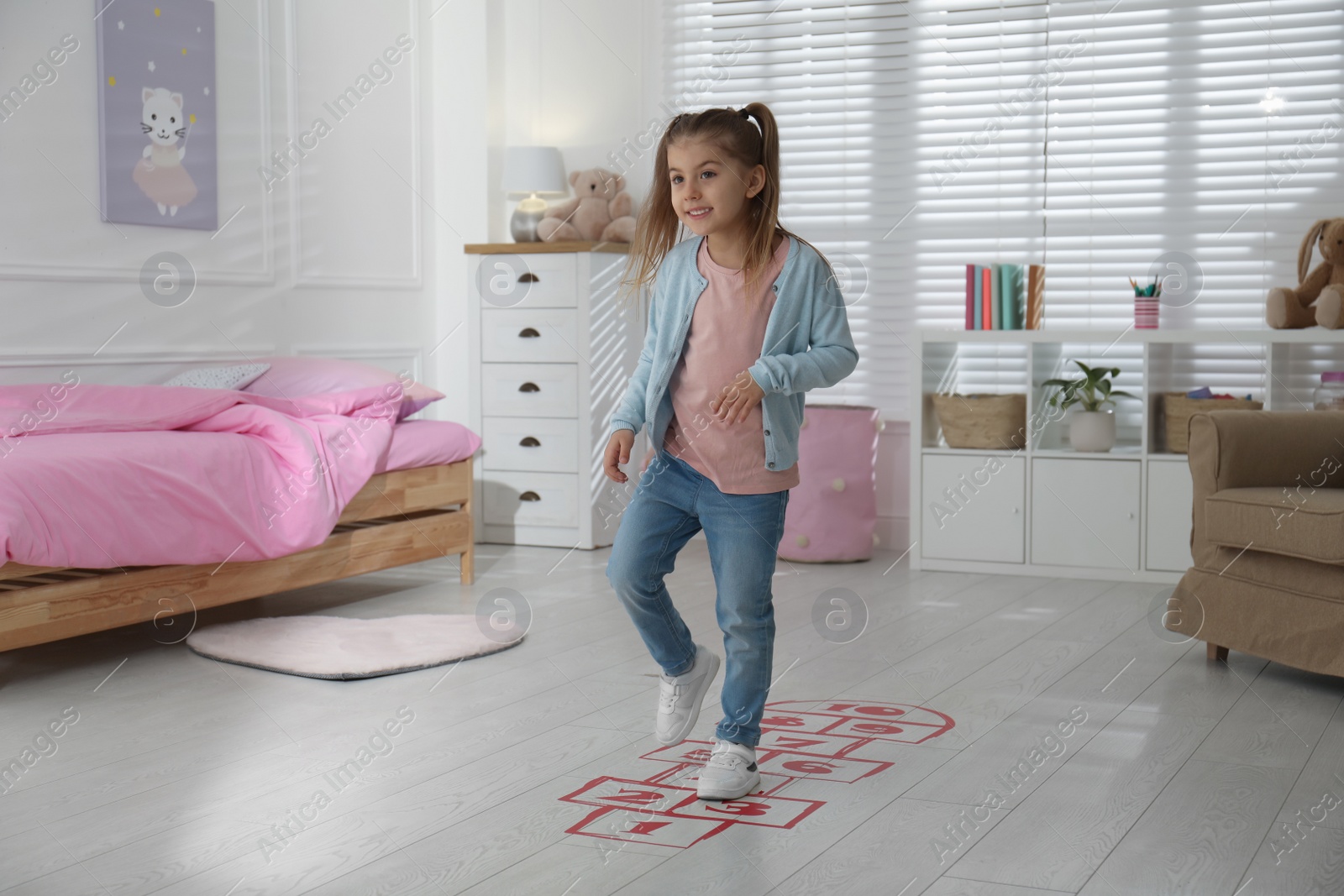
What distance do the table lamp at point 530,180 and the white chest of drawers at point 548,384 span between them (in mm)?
118

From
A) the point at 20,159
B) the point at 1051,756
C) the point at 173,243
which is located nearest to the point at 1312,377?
the point at 1051,756

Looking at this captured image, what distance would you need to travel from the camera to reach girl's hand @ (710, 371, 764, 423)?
1.79 m

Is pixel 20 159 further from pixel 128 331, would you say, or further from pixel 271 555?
pixel 271 555

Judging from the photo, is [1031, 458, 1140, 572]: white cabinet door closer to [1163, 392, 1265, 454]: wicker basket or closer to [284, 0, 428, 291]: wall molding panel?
[1163, 392, 1265, 454]: wicker basket

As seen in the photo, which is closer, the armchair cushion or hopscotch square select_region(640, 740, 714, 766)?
hopscotch square select_region(640, 740, 714, 766)

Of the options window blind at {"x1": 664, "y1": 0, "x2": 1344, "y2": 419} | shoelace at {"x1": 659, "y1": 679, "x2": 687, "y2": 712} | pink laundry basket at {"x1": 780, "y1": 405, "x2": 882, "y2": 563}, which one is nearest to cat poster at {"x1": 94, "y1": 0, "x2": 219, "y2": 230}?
window blind at {"x1": 664, "y1": 0, "x2": 1344, "y2": 419}

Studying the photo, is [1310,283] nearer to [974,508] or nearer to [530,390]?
[974,508]

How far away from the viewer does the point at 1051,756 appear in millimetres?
2166

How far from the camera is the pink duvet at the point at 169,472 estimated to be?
258 centimetres

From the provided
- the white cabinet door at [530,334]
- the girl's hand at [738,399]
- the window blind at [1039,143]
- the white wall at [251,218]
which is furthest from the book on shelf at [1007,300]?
the girl's hand at [738,399]

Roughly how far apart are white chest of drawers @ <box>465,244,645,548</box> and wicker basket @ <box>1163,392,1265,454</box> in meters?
Result: 1.74

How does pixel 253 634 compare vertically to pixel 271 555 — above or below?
below

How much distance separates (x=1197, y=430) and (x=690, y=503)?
4.83 feet

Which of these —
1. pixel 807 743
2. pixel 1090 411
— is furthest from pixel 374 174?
pixel 807 743
